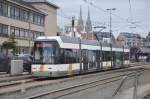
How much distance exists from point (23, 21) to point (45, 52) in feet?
A: 171

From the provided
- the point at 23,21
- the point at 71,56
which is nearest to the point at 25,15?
the point at 23,21

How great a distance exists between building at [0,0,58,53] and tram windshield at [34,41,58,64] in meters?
40.4

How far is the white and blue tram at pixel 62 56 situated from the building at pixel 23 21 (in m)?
34.5

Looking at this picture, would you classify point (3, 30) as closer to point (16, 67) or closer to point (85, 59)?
point (16, 67)

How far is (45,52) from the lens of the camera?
3186cm

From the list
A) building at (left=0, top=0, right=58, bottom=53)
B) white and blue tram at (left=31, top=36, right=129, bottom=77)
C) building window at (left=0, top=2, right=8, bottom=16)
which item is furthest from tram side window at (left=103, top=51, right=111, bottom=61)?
building window at (left=0, top=2, right=8, bottom=16)

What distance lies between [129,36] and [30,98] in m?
171

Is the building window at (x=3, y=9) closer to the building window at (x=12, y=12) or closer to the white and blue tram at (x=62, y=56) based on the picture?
the building window at (x=12, y=12)

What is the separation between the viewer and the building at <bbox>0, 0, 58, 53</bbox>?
74438mm

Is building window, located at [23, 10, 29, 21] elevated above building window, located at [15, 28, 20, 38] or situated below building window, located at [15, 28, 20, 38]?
above

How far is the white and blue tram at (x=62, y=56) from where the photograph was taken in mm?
31641

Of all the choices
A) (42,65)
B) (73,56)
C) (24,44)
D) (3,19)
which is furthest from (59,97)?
(24,44)

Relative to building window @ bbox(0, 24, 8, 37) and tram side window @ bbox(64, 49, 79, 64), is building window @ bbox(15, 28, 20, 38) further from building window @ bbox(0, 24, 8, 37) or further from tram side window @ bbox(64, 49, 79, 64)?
tram side window @ bbox(64, 49, 79, 64)

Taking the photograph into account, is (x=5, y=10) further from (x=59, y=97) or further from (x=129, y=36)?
(x=129, y=36)
